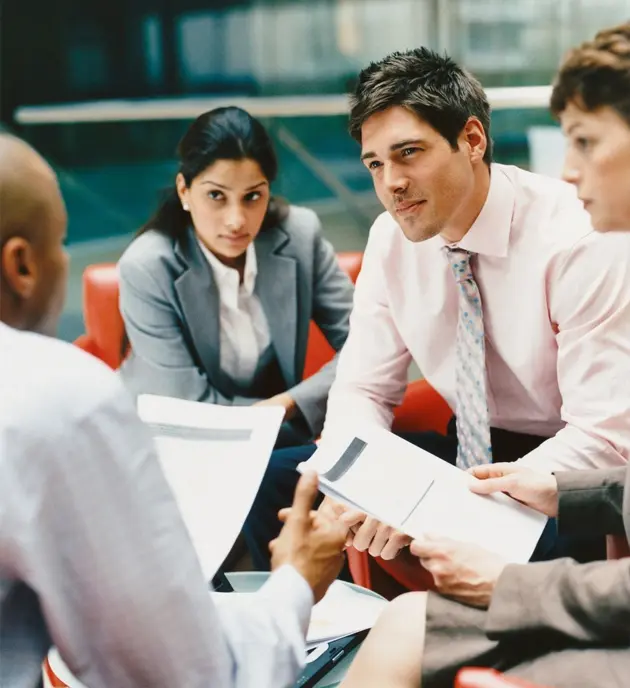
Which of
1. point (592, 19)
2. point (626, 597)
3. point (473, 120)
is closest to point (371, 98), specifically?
point (473, 120)

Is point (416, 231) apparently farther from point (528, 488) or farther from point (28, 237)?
point (28, 237)

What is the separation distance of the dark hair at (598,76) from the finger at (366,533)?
734 mm

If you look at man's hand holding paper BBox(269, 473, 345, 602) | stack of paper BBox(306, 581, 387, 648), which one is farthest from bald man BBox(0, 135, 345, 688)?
stack of paper BBox(306, 581, 387, 648)

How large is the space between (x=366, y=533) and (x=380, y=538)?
Result: 3cm

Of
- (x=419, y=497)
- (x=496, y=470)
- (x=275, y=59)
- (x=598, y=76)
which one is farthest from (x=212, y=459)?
(x=275, y=59)

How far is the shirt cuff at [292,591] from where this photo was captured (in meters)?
0.98

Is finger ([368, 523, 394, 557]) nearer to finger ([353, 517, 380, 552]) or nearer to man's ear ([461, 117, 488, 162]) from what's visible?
finger ([353, 517, 380, 552])

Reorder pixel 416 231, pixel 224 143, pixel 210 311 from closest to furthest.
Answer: pixel 416 231 → pixel 224 143 → pixel 210 311

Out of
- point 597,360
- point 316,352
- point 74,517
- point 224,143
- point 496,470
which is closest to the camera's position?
point 74,517

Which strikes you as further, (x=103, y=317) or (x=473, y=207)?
(x=103, y=317)

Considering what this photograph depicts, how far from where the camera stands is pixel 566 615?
1054 millimetres

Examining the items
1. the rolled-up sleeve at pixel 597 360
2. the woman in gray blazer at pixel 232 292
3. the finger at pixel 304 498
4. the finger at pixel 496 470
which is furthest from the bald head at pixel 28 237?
the woman in gray blazer at pixel 232 292

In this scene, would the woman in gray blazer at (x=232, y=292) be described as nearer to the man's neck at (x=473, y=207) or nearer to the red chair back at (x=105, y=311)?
the red chair back at (x=105, y=311)

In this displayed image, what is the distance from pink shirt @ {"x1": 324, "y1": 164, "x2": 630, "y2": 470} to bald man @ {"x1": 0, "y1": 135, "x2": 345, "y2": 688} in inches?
32.8
